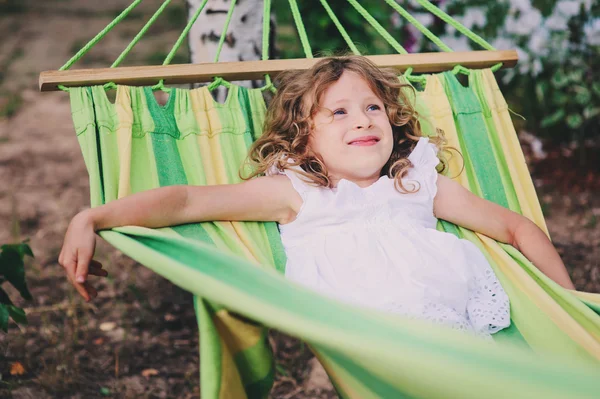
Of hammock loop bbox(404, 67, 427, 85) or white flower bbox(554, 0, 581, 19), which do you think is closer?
hammock loop bbox(404, 67, 427, 85)

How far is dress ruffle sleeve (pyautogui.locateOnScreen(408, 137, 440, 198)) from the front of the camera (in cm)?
188

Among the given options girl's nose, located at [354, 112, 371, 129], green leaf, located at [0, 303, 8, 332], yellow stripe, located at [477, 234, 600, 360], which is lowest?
yellow stripe, located at [477, 234, 600, 360]

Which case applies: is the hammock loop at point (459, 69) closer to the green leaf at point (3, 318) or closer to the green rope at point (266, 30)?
the green rope at point (266, 30)

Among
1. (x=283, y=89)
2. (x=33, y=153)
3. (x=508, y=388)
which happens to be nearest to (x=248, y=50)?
(x=283, y=89)

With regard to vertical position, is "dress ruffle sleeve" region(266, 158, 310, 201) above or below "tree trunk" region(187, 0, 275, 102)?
below

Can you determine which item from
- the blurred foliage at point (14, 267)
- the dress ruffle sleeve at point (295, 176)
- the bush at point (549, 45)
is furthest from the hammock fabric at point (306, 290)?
the bush at point (549, 45)

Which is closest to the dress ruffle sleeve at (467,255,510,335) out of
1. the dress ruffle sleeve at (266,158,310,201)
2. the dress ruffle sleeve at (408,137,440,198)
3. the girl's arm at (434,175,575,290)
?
the girl's arm at (434,175,575,290)

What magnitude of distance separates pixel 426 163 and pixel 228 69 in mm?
601

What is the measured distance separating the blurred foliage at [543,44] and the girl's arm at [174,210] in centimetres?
168

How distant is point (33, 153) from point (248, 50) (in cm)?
216

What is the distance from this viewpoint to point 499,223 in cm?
187

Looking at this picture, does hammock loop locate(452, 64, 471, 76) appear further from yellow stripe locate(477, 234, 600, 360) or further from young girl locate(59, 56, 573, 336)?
yellow stripe locate(477, 234, 600, 360)

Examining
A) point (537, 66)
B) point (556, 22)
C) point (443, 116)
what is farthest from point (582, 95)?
point (443, 116)

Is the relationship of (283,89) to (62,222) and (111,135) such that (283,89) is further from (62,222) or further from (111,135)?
(62,222)
